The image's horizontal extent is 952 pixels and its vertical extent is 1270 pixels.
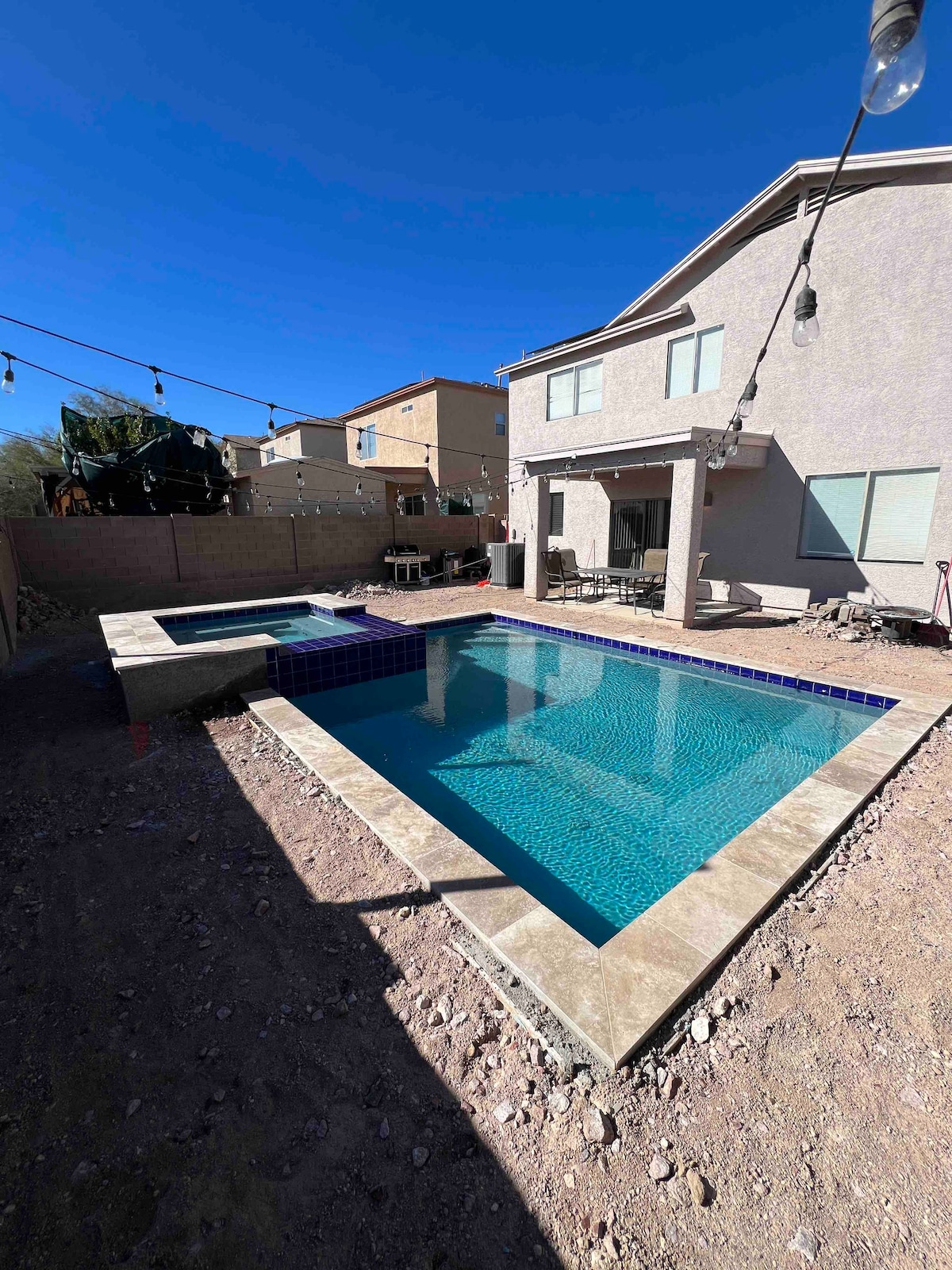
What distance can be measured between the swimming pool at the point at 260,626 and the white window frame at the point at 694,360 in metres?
7.92

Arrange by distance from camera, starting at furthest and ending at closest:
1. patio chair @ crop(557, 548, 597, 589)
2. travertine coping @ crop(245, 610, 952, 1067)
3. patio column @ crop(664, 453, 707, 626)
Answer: patio chair @ crop(557, 548, 597, 589) < patio column @ crop(664, 453, 707, 626) < travertine coping @ crop(245, 610, 952, 1067)

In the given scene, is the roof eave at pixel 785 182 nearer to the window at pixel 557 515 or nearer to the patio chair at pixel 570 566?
the window at pixel 557 515

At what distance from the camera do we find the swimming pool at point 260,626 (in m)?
8.07

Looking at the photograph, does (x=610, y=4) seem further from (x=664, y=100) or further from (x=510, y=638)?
(x=510, y=638)

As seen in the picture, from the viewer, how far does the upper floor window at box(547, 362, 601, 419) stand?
12.2m

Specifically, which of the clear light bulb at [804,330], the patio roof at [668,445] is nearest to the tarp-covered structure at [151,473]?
the patio roof at [668,445]

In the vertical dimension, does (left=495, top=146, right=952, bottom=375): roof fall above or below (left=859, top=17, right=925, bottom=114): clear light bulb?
above

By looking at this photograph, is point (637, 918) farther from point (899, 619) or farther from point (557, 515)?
point (557, 515)

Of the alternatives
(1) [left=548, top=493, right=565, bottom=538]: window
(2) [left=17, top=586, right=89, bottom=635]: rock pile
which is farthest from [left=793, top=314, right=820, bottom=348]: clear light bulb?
(2) [left=17, top=586, right=89, bottom=635]: rock pile

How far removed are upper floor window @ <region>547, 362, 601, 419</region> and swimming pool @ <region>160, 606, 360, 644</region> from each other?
7.96m

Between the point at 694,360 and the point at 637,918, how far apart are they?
425 inches

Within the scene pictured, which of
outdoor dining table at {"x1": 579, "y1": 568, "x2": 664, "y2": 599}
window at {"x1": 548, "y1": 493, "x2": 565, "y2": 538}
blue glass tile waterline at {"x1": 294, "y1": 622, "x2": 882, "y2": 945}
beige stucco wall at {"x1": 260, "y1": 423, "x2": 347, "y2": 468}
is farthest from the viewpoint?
beige stucco wall at {"x1": 260, "y1": 423, "x2": 347, "y2": 468}

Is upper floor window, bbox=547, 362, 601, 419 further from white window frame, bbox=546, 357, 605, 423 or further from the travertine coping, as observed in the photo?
the travertine coping

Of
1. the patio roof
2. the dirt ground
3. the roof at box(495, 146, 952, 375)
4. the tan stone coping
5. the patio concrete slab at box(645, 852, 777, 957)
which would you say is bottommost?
the dirt ground
